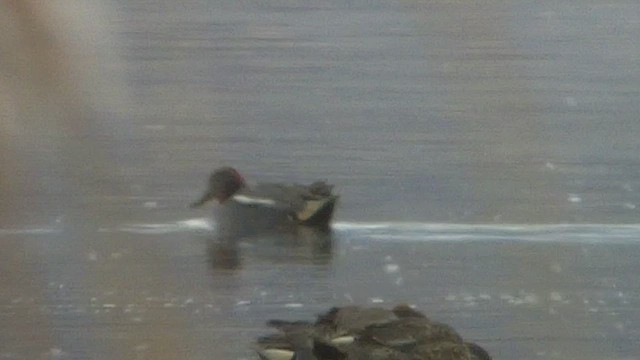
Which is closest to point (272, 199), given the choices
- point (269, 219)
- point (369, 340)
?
point (269, 219)

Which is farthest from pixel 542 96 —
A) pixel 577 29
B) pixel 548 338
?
pixel 548 338

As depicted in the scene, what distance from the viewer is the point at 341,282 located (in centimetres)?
317

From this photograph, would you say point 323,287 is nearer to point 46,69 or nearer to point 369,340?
point 369,340

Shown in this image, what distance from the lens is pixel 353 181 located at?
4.04 metres

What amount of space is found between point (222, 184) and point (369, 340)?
171cm

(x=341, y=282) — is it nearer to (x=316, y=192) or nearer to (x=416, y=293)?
(x=416, y=293)

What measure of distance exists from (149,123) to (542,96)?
3.95 ft

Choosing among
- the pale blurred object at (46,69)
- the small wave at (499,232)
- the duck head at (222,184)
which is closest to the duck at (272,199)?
the duck head at (222,184)

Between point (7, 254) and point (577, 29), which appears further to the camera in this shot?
point (577, 29)

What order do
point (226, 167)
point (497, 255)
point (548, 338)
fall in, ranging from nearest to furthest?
point (548, 338) < point (497, 255) < point (226, 167)

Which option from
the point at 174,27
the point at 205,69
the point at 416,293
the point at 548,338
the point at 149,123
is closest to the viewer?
the point at 548,338

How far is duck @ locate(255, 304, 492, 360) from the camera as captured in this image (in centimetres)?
229

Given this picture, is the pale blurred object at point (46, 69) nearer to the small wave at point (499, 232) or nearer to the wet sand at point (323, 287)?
the wet sand at point (323, 287)

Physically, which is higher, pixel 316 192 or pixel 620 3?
pixel 620 3
